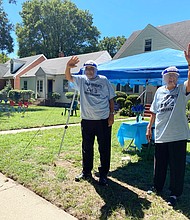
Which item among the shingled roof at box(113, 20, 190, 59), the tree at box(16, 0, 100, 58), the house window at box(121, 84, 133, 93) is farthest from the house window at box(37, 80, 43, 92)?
the tree at box(16, 0, 100, 58)

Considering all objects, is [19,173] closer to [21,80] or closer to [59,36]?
[21,80]

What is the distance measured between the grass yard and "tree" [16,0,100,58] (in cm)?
4176

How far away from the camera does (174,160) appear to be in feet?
11.5

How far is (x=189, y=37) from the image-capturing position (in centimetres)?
1905

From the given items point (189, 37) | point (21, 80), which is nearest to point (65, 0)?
point (21, 80)

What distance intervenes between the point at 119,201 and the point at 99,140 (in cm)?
105

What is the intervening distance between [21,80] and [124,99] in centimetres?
1687

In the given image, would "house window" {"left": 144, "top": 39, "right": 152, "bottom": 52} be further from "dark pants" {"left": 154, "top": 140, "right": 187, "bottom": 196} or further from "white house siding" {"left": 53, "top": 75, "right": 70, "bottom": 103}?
"dark pants" {"left": 154, "top": 140, "right": 187, "bottom": 196}

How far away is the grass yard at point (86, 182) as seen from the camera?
330cm

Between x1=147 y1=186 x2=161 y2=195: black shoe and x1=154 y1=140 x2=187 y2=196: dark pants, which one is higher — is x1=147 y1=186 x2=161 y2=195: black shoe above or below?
below

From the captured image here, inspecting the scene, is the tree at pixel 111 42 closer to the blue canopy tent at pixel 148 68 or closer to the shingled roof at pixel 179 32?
the shingled roof at pixel 179 32

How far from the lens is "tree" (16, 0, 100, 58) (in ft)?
150

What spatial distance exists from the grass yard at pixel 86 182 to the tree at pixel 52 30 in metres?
41.8

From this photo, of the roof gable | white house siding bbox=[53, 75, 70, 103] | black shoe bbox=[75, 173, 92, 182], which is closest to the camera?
black shoe bbox=[75, 173, 92, 182]
